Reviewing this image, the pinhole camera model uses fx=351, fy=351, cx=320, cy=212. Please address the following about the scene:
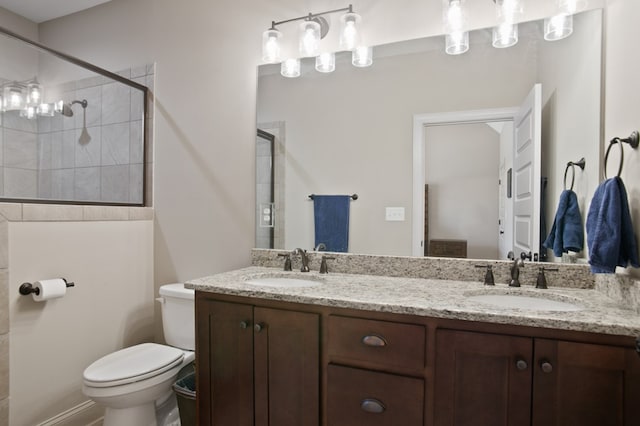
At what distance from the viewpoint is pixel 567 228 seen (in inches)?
58.1

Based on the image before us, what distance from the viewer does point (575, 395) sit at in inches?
42.1

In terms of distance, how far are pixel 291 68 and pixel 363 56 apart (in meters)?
0.42

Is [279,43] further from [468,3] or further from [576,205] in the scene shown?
[576,205]

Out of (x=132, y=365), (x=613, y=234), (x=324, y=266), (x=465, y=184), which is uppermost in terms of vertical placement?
(x=465, y=184)

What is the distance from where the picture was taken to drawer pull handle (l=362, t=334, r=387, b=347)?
1.26 m

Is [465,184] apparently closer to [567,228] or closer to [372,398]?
[567,228]

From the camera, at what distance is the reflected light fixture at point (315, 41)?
5.95ft

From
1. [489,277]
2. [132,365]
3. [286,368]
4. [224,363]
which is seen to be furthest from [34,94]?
[489,277]

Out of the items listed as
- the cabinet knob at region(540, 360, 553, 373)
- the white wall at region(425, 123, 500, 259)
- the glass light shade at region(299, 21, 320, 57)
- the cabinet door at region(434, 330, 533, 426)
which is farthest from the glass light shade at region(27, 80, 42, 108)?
the cabinet knob at region(540, 360, 553, 373)

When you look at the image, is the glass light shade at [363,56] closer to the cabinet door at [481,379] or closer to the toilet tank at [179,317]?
the cabinet door at [481,379]

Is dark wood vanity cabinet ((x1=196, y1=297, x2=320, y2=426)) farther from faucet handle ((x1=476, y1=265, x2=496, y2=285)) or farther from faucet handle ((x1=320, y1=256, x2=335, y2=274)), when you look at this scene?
faucet handle ((x1=476, y1=265, x2=496, y2=285))

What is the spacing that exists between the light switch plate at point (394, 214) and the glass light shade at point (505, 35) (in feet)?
2.91

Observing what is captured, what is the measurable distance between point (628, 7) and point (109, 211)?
2.67 metres

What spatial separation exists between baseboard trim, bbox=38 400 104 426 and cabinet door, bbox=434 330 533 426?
196cm
